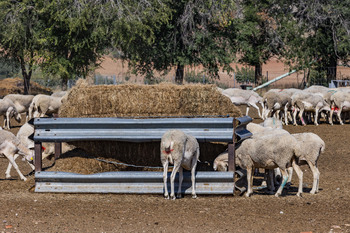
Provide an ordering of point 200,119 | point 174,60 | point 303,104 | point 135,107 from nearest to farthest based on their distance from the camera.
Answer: point 200,119 < point 135,107 < point 303,104 < point 174,60

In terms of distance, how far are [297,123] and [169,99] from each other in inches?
586

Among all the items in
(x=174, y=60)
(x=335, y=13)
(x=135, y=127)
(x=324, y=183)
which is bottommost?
(x=324, y=183)

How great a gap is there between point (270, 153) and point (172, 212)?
7.06ft

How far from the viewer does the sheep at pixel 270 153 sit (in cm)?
916

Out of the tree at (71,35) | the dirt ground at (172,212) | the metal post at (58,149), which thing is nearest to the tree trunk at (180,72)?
the tree at (71,35)

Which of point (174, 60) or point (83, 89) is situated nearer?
point (83, 89)

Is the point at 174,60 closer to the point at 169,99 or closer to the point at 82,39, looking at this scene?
the point at 82,39

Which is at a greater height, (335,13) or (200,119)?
(335,13)

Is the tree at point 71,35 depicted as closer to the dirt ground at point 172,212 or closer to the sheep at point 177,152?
the dirt ground at point 172,212

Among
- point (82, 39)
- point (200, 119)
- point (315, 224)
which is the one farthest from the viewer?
point (82, 39)

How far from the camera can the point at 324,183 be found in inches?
415

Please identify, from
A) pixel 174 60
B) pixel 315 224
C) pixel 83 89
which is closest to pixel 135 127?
pixel 83 89

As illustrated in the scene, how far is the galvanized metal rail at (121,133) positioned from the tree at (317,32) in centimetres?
3313

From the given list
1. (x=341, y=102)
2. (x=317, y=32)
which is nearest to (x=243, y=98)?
(x=341, y=102)
